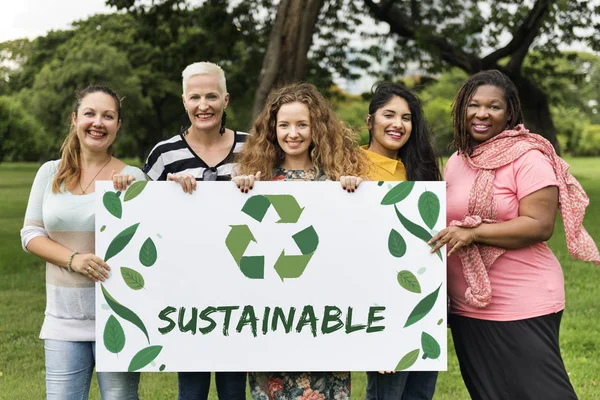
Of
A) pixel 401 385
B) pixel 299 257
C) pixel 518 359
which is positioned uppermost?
pixel 299 257

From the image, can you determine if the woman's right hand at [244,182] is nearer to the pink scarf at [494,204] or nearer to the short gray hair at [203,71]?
the short gray hair at [203,71]

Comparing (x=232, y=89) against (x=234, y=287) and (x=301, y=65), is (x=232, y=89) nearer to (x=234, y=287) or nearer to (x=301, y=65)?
(x=301, y=65)

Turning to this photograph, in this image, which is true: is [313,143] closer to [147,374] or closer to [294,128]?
[294,128]

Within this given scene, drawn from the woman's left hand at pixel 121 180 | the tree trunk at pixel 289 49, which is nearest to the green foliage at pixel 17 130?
the tree trunk at pixel 289 49

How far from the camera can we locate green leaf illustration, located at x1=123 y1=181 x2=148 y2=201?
127 inches

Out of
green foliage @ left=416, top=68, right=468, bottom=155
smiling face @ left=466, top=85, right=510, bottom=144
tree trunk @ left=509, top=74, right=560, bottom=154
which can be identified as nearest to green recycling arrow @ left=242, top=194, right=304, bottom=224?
smiling face @ left=466, top=85, right=510, bottom=144

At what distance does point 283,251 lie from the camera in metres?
3.28

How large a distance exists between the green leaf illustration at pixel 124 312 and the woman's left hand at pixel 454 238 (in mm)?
1369

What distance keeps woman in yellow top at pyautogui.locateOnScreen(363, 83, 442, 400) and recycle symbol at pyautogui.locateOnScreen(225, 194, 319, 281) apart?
1.51 feet

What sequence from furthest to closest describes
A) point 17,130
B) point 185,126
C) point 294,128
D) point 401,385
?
1. point 17,130
2. point 185,126
3. point 401,385
4. point 294,128

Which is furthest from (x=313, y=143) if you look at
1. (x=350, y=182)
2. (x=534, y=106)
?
(x=534, y=106)

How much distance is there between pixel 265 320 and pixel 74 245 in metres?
0.93

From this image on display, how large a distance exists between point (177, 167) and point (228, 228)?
58 centimetres

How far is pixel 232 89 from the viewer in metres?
20.2
